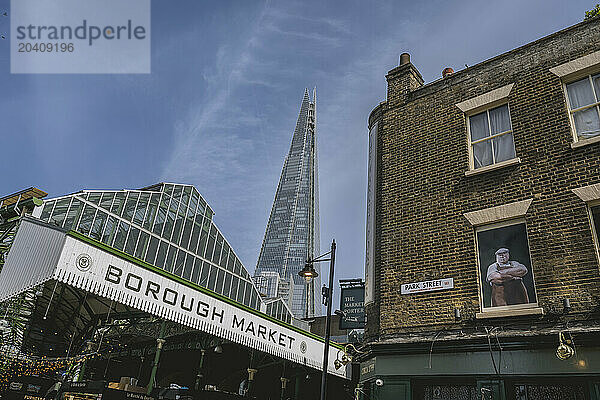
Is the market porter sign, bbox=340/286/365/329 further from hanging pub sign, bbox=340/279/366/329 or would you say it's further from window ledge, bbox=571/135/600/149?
window ledge, bbox=571/135/600/149

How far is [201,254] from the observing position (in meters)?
26.7

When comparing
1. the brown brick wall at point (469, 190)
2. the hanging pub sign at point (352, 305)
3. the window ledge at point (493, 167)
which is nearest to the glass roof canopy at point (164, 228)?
the hanging pub sign at point (352, 305)

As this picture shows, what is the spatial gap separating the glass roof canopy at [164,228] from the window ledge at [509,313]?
17797mm

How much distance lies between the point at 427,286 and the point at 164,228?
61.1 ft

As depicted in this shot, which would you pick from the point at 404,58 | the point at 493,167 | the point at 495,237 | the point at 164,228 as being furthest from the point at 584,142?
the point at 164,228

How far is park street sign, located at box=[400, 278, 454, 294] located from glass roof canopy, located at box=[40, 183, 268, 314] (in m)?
16.0

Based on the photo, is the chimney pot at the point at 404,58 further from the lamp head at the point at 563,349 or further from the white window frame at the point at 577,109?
the lamp head at the point at 563,349

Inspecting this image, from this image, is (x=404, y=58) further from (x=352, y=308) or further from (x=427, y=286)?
(x=352, y=308)

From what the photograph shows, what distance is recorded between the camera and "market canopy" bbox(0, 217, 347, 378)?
8.35 meters

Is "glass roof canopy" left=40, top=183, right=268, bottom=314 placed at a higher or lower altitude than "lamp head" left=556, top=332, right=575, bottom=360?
higher

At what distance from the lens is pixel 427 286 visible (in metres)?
9.79

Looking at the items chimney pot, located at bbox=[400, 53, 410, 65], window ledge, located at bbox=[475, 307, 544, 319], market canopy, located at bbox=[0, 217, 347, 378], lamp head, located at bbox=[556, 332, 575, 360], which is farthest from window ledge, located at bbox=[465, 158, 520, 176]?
market canopy, located at bbox=[0, 217, 347, 378]

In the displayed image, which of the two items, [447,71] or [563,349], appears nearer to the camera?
[563,349]

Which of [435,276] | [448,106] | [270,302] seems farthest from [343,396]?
[448,106]
